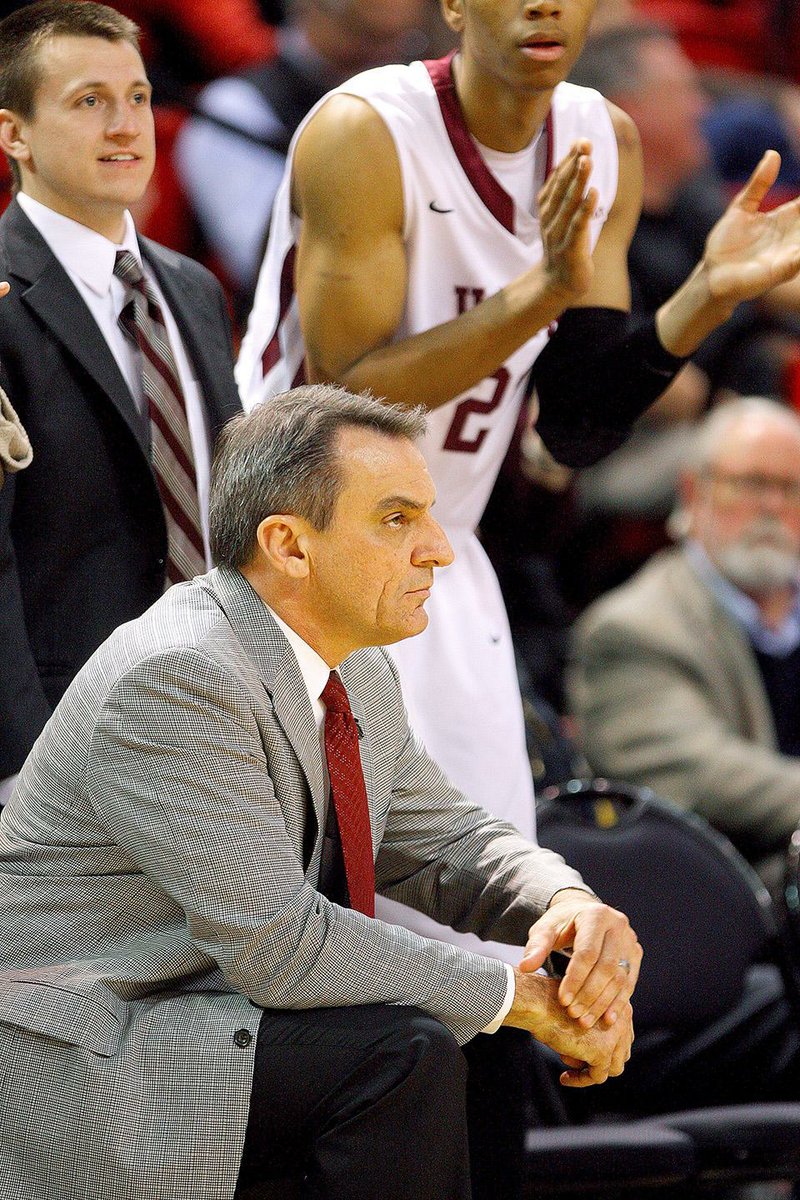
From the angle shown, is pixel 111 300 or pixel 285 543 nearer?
pixel 285 543

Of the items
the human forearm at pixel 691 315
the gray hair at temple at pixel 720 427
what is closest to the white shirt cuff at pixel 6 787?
the human forearm at pixel 691 315

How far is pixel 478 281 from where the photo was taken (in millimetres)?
3066

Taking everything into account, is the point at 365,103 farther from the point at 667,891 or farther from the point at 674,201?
the point at 674,201

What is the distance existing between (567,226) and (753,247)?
1.30 ft

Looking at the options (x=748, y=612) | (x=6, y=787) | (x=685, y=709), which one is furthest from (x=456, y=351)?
(x=748, y=612)

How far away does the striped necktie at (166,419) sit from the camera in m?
2.83

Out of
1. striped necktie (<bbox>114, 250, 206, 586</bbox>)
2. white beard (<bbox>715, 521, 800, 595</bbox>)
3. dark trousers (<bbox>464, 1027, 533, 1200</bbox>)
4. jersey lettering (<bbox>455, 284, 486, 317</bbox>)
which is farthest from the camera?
white beard (<bbox>715, 521, 800, 595</bbox>)

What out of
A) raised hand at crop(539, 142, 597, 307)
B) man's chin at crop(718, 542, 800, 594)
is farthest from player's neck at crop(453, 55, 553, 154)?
man's chin at crop(718, 542, 800, 594)

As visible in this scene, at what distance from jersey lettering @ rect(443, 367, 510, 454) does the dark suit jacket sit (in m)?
0.54

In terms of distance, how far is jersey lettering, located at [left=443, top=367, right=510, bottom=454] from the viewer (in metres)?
3.12

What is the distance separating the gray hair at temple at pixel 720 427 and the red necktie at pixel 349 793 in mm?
2707

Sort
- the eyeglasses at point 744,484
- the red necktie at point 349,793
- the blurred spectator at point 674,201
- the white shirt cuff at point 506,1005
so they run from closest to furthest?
1. the white shirt cuff at point 506,1005
2. the red necktie at point 349,793
3. the eyeglasses at point 744,484
4. the blurred spectator at point 674,201

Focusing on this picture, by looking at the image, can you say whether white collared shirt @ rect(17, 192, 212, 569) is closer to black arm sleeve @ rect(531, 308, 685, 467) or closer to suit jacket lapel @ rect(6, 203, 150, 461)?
suit jacket lapel @ rect(6, 203, 150, 461)

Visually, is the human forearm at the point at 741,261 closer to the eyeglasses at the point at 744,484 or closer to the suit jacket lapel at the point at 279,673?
the suit jacket lapel at the point at 279,673
